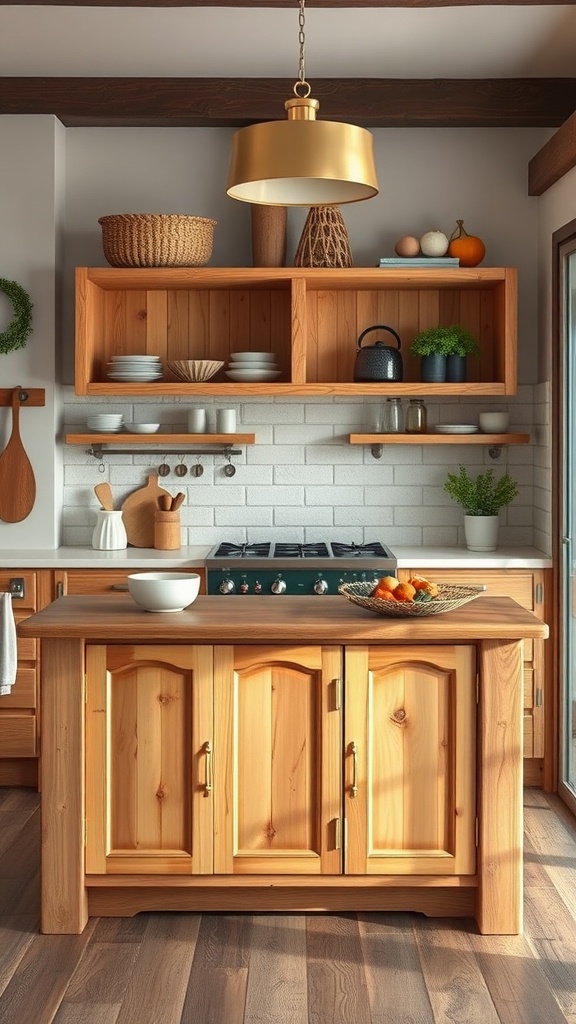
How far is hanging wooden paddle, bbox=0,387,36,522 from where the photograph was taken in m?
5.48

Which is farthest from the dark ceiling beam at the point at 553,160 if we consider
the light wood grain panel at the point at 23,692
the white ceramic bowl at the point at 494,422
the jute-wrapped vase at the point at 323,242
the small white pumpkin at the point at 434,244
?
the light wood grain panel at the point at 23,692

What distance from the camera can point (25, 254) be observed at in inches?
215

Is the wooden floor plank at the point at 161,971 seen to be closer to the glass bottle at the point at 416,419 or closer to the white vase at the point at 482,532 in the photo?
the white vase at the point at 482,532

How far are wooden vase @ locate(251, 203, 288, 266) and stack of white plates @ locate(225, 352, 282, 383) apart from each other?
1.43 ft

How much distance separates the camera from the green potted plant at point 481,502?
5.47m

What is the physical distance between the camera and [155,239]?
5.25 metres

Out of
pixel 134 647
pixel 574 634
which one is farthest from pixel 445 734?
pixel 574 634

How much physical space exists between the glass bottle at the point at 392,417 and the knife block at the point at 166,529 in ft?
3.69

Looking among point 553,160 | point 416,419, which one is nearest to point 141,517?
point 416,419

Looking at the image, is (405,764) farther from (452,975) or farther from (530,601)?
(530,601)

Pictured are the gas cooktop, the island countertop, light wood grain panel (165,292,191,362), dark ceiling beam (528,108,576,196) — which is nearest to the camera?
the island countertop

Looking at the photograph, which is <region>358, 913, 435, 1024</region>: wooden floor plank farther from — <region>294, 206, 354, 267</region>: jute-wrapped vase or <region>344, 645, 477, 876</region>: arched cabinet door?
<region>294, 206, 354, 267</region>: jute-wrapped vase

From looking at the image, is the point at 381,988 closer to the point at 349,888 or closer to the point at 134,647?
the point at 349,888

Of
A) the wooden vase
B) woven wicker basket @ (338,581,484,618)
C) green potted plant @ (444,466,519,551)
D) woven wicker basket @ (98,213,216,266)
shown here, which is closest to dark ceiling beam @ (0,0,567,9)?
woven wicker basket @ (98,213,216,266)
